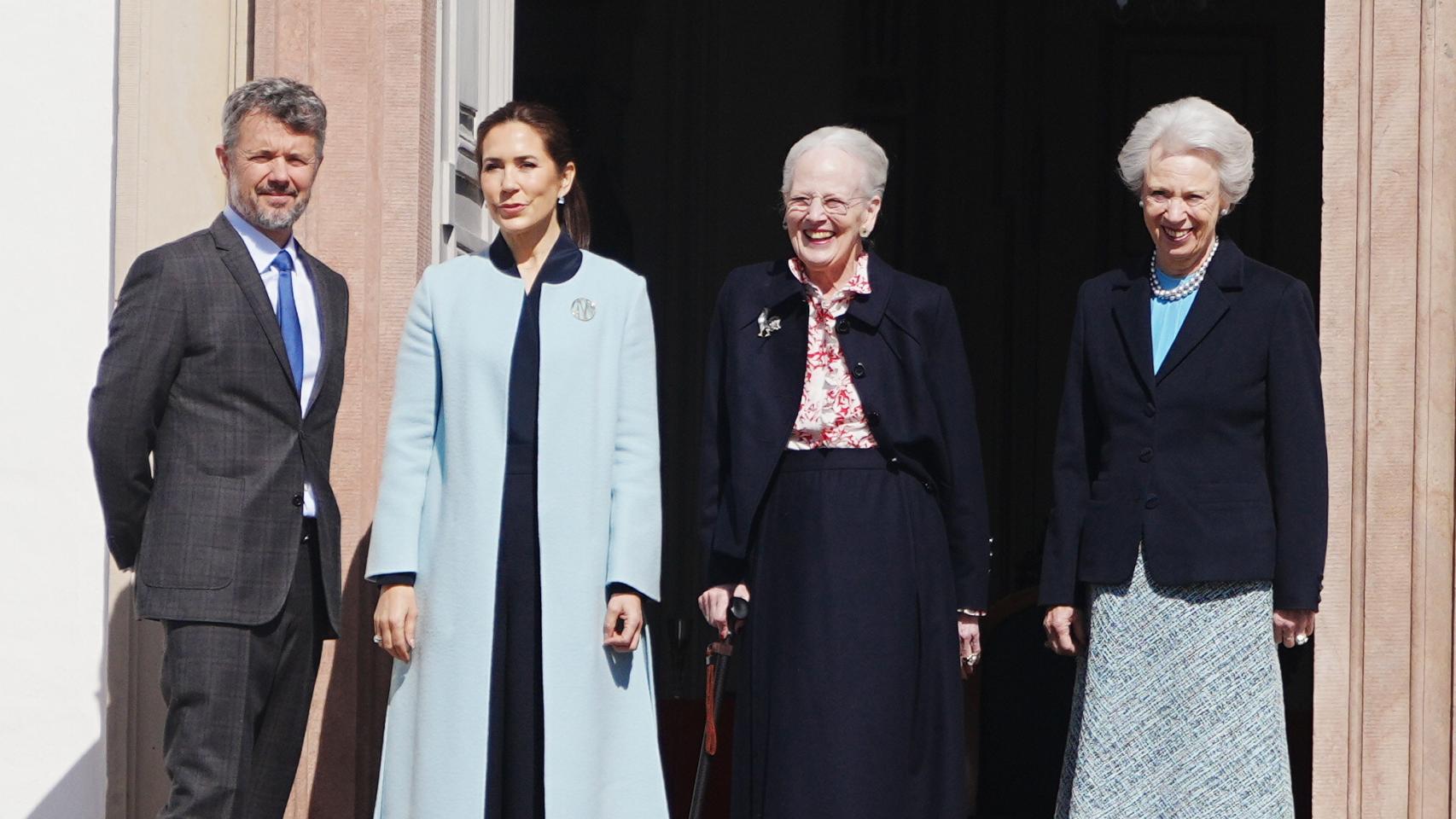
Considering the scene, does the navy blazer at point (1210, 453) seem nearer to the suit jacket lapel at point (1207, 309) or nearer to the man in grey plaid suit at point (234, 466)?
the suit jacket lapel at point (1207, 309)

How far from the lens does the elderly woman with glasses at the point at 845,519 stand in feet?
14.9

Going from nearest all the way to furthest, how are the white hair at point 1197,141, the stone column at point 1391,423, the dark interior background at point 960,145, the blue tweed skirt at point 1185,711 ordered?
the blue tweed skirt at point 1185,711 → the white hair at point 1197,141 → the stone column at point 1391,423 → the dark interior background at point 960,145

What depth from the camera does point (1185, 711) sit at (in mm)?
4430

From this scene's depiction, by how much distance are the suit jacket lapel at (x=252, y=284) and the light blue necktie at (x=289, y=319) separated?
2 centimetres

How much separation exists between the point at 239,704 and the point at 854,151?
1.74 metres

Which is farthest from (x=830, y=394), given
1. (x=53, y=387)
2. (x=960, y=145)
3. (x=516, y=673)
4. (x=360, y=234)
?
(x=960, y=145)

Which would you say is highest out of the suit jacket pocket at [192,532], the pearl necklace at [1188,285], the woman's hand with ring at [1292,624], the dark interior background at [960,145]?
the dark interior background at [960,145]

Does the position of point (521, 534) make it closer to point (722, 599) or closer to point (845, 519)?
point (722, 599)

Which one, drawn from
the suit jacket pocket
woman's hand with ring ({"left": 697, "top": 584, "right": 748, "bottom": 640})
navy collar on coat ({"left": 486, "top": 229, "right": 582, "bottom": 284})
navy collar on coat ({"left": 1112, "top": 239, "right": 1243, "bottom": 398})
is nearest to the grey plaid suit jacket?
the suit jacket pocket

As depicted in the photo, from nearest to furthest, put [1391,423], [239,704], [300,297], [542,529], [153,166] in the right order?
[239,704] < [542,529] < [300,297] < [1391,423] < [153,166]

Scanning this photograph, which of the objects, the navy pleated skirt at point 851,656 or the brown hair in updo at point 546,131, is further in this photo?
the brown hair in updo at point 546,131

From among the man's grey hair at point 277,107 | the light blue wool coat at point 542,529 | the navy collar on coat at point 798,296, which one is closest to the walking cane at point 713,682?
the light blue wool coat at point 542,529

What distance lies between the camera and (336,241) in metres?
5.56

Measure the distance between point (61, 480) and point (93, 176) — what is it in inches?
31.3
